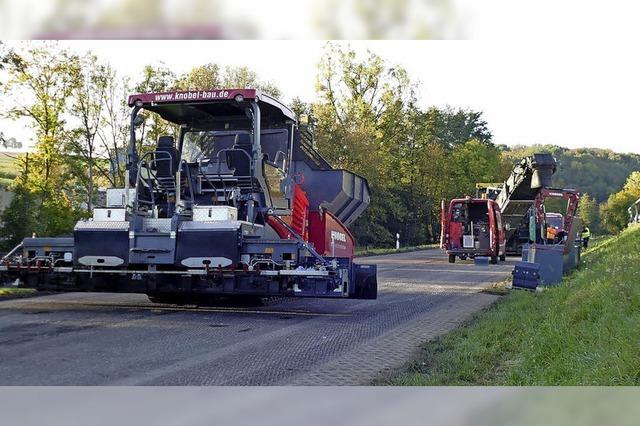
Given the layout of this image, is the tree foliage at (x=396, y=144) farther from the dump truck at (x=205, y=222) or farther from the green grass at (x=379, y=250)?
the dump truck at (x=205, y=222)

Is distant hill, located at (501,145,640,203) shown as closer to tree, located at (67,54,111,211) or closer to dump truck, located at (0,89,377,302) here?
dump truck, located at (0,89,377,302)

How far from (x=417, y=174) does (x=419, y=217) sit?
0.88 metres

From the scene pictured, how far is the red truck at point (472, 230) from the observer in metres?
9.87

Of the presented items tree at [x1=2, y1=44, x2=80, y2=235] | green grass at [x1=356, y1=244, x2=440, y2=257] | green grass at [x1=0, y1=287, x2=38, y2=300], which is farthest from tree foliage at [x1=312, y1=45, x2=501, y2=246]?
green grass at [x1=0, y1=287, x2=38, y2=300]

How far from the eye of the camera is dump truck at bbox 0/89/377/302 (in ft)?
29.6

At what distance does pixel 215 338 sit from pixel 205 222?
66.1 inches

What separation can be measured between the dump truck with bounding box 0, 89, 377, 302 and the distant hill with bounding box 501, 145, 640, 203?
2.93 metres

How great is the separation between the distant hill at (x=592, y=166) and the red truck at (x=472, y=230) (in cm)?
180

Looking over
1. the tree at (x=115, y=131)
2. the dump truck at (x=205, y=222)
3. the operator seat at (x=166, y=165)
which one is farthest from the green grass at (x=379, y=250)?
the tree at (x=115, y=131)

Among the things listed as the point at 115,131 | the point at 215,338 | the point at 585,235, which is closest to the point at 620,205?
the point at 585,235

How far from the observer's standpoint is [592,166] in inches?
278

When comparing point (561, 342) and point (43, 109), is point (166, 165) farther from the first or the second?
point (561, 342)
